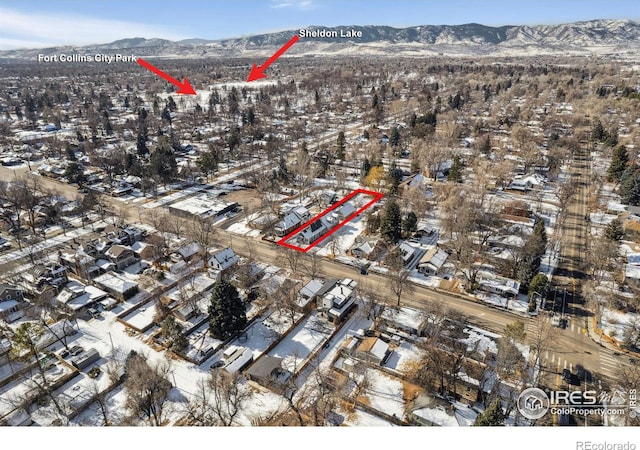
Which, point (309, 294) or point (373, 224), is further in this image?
point (373, 224)

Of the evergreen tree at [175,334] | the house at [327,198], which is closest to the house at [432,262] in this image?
the house at [327,198]

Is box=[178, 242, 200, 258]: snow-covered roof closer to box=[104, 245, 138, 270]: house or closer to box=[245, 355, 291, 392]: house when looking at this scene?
box=[104, 245, 138, 270]: house

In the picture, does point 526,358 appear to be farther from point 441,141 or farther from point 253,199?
point 441,141

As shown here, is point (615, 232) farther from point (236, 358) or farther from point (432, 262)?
point (236, 358)

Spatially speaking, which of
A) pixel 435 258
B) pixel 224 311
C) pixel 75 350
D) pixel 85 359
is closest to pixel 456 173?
pixel 435 258

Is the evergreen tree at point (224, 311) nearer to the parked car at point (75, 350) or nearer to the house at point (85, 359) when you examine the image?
the house at point (85, 359)

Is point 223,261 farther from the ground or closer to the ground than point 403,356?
farther from the ground

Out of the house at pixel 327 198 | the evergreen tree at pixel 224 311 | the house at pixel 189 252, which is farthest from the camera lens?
the house at pixel 327 198
